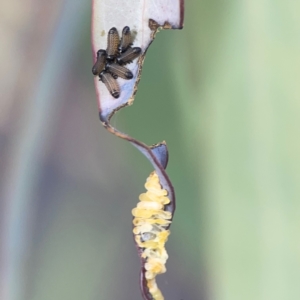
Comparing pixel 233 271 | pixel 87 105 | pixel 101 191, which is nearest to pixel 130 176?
pixel 101 191

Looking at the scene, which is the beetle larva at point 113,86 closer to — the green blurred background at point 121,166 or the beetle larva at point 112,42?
the beetle larva at point 112,42

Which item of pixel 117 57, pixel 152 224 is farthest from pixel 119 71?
pixel 152 224

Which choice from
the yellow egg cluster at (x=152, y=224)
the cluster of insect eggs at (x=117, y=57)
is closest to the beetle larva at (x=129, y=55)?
the cluster of insect eggs at (x=117, y=57)

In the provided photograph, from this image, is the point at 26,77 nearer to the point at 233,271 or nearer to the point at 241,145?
the point at 241,145

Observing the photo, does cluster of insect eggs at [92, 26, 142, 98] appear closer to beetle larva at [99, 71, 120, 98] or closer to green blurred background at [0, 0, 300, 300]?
beetle larva at [99, 71, 120, 98]

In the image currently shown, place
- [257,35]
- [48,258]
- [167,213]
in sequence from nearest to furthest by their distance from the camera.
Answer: [167,213]
[257,35]
[48,258]

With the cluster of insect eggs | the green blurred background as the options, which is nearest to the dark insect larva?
the cluster of insect eggs
